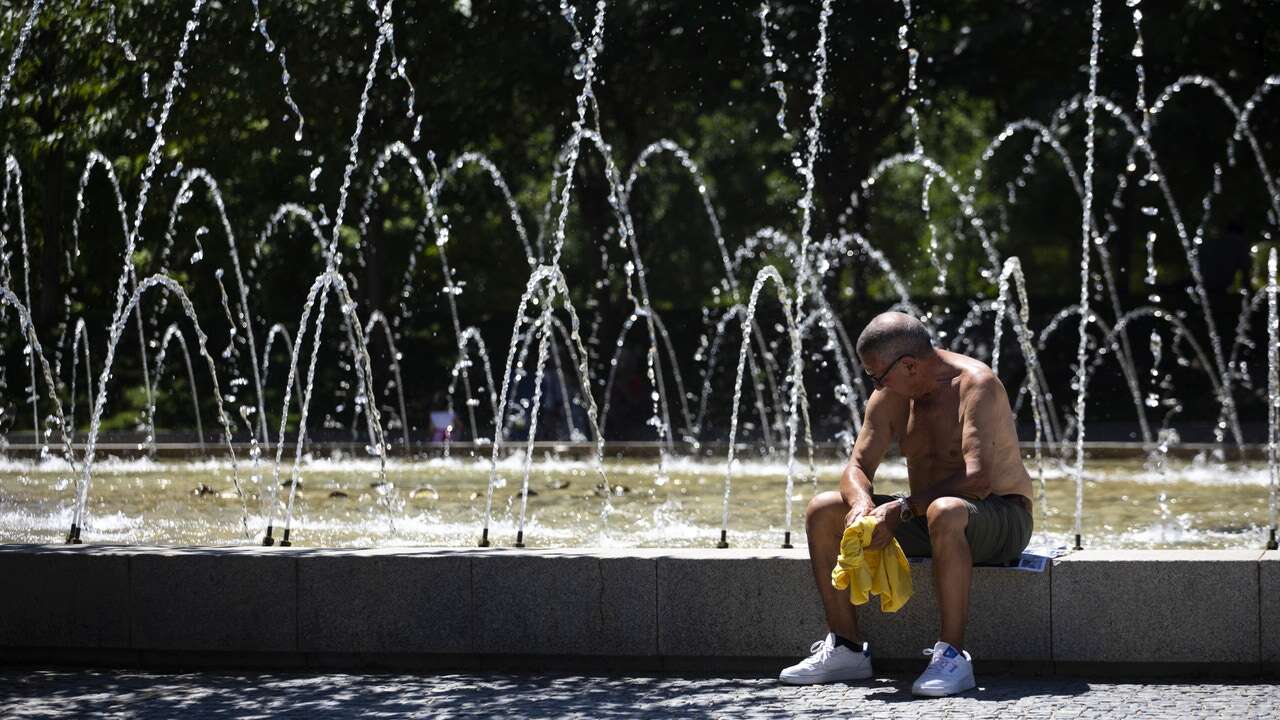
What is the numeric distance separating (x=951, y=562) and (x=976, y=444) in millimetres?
368

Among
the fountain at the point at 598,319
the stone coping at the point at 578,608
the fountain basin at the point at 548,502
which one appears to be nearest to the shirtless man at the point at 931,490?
the stone coping at the point at 578,608

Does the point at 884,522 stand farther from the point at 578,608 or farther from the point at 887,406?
the point at 578,608

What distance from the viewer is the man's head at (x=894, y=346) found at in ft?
19.8

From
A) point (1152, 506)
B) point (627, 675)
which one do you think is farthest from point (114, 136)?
point (627, 675)

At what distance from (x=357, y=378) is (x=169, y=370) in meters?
2.37

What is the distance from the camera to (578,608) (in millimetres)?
6242

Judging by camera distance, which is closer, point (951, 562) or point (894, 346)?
point (951, 562)

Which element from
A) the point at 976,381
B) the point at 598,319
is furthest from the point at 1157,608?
the point at 598,319

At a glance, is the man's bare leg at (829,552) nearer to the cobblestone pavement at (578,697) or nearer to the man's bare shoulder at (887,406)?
the cobblestone pavement at (578,697)

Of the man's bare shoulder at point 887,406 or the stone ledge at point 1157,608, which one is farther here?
the man's bare shoulder at point 887,406

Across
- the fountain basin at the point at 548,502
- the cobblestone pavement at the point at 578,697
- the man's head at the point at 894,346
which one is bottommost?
the cobblestone pavement at the point at 578,697

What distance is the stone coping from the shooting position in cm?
595

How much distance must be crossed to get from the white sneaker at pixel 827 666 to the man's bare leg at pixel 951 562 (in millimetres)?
291

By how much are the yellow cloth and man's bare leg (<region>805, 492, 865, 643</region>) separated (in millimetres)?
57
